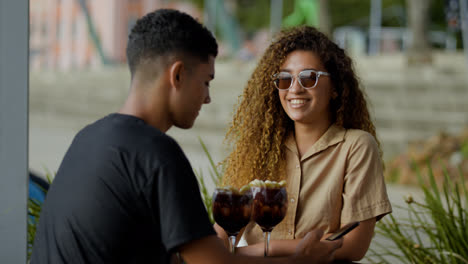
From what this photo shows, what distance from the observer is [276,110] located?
256cm

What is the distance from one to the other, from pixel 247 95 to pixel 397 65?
47.4 ft

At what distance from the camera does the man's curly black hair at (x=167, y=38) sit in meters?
1.67

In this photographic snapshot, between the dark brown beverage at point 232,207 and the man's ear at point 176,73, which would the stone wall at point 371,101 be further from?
the man's ear at point 176,73

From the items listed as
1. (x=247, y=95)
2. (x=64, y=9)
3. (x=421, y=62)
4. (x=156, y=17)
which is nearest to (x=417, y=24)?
(x=421, y=62)

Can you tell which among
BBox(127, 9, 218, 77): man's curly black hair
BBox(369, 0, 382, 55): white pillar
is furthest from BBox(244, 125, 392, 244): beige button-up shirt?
BBox(369, 0, 382, 55): white pillar

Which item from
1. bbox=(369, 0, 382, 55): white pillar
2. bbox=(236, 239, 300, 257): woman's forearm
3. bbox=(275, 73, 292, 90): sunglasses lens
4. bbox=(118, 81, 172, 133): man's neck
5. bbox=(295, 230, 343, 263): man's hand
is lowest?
bbox=(236, 239, 300, 257): woman's forearm

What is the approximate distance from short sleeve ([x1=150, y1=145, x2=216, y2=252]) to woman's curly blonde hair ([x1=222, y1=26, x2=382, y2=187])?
924mm

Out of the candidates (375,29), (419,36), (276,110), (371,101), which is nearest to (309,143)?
(276,110)

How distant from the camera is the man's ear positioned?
65.4 inches

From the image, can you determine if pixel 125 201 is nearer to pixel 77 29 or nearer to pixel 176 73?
pixel 176 73

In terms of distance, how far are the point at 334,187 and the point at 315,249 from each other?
44cm

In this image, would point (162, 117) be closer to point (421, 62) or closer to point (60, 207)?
point (60, 207)

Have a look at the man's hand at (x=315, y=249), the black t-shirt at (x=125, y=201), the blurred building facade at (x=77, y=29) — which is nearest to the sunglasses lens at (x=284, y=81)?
the man's hand at (x=315, y=249)

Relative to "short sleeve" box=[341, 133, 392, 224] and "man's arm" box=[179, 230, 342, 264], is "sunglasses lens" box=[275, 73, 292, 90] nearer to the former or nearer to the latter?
"short sleeve" box=[341, 133, 392, 224]
